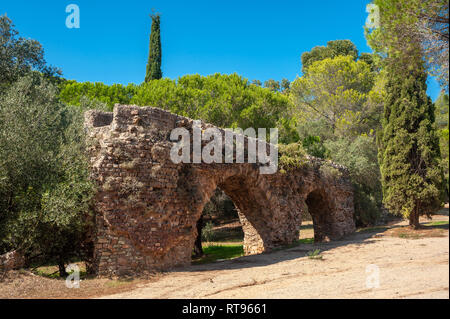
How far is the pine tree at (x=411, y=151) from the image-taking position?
46.3 ft

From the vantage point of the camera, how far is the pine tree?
14117 mm

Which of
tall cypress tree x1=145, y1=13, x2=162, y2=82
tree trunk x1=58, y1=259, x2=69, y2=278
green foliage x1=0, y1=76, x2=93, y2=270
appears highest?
tall cypress tree x1=145, y1=13, x2=162, y2=82

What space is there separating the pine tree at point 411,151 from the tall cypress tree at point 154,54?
1690 centimetres

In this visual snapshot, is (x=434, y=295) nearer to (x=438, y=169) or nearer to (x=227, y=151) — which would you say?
(x=227, y=151)

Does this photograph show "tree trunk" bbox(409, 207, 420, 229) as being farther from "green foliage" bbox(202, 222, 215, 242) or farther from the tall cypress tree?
the tall cypress tree

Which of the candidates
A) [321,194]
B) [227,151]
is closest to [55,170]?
[227,151]

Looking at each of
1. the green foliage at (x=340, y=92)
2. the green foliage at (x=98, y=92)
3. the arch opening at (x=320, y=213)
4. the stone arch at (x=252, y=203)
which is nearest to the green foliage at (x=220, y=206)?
the stone arch at (x=252, y=203)

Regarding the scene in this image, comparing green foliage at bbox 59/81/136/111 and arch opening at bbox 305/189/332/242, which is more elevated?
green foliage at bbox 59/81/136/111

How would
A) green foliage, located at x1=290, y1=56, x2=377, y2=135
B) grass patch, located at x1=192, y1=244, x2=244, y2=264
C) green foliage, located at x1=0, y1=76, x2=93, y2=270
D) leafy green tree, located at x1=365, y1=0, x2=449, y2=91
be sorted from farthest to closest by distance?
green foliage, located at x1=290, y1=56, x2=377, y2=135
grass patch, located at x1=192, y1=244, x2=244, y2=264
green foliage, located at x1=0, y1=76, x2=93, y2=270
leafy green tree, located at x1=365, y1=0, x2=449, y2=91

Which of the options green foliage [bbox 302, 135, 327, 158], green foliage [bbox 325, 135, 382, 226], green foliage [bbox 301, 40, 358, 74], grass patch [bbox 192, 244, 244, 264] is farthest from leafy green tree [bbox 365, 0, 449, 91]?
green foliage [bbox 301, 40, 358, 74]

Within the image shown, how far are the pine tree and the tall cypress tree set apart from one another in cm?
1690

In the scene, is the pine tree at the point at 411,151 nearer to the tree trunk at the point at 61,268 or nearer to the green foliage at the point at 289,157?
the green foliage at the point at 289,157

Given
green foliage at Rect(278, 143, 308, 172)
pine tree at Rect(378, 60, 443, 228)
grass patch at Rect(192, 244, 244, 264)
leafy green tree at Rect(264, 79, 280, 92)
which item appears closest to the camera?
green foliage at Rect(278, 143, 308, 172)
